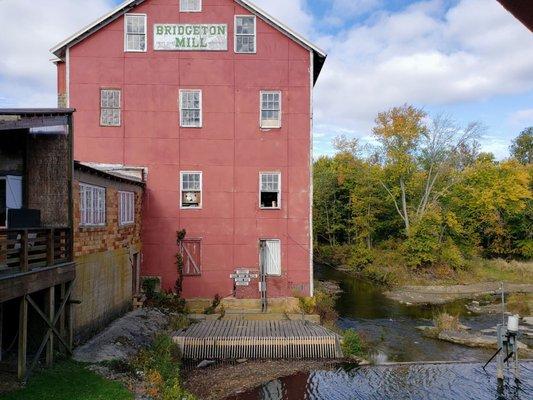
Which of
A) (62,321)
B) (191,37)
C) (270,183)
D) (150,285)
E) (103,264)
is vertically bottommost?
(150,285)

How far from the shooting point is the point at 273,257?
2003cm

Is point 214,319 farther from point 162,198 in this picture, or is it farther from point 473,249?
point 473,249

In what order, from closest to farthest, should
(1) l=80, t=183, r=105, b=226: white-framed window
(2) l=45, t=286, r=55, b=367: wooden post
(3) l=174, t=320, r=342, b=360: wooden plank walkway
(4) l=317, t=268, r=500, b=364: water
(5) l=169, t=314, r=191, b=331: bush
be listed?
(2) l=45, t=286, r=55, b=367: wooden post, (1) l=80, t=183, r=105, b=226: white-framed window, (3) l=174, t=320, r=342, b=360: wooden plank walkway, (4) l=317, t=268, r=500, b=364: water, (5) l=169, t=314, r=191, b=331: bush

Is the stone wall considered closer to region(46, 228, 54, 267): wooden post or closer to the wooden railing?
the wooden railing

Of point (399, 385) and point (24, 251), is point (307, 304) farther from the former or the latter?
point (24, 251)

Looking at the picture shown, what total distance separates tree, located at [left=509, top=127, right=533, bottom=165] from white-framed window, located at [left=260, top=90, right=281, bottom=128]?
62648 mm

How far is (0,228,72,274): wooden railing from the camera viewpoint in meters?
9.59

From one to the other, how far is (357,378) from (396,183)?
85.0 ft

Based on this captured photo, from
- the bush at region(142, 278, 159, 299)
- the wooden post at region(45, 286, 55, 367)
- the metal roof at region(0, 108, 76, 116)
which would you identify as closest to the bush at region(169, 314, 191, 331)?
the bush at region(142, 278, 159, 299)

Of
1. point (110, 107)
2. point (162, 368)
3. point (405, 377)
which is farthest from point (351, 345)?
point (110, 107)

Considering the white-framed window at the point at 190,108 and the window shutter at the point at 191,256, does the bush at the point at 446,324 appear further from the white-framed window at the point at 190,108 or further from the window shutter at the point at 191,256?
the white-framed window at the point at 190,108

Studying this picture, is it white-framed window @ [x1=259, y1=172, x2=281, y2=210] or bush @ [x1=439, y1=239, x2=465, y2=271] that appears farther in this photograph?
bush @ [x1=439, y1=239, x2=465, y2=271]

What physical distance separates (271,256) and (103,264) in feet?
23.7

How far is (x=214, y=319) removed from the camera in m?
18.7
